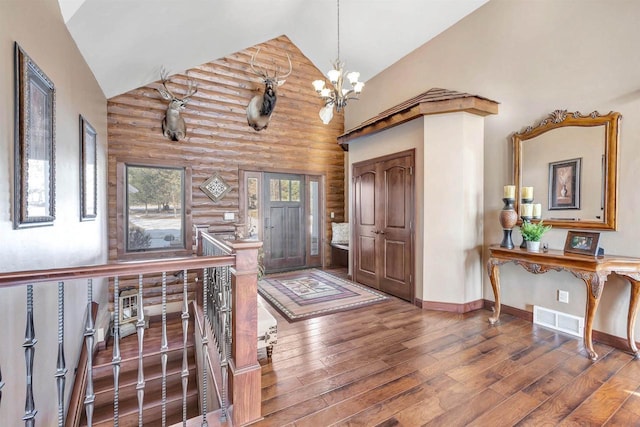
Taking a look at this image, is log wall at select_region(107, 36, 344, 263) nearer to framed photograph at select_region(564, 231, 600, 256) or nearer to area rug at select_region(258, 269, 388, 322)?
area rug at select_region(258, 269, 388, 322)

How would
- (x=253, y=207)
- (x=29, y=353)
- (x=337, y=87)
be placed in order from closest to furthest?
(x=29, y=353), (x=337, y=87), (x=253, y=207)

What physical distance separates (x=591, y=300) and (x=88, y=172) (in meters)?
4.96

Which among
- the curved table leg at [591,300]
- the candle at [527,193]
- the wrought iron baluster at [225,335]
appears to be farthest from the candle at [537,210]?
the wrought iron baluster at [225,335]

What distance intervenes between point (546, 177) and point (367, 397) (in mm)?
2978

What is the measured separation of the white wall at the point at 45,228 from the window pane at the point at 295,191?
3616 mm

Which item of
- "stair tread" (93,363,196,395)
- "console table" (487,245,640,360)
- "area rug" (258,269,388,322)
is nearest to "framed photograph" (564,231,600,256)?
"console table" (487,245,640,360)

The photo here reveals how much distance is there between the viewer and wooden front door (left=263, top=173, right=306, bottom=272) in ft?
20.0

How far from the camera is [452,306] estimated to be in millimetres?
3711

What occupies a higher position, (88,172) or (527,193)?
(88,172)

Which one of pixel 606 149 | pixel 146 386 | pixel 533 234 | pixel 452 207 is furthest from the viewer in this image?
pixel 452 207

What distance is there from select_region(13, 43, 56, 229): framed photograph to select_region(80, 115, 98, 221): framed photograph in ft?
2.88

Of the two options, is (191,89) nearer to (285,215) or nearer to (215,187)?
(215,187)

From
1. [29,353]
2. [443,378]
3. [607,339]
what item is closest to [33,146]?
[29,353]

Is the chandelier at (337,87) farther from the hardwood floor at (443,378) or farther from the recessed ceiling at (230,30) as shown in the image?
the hardwood floor at (443,378)
